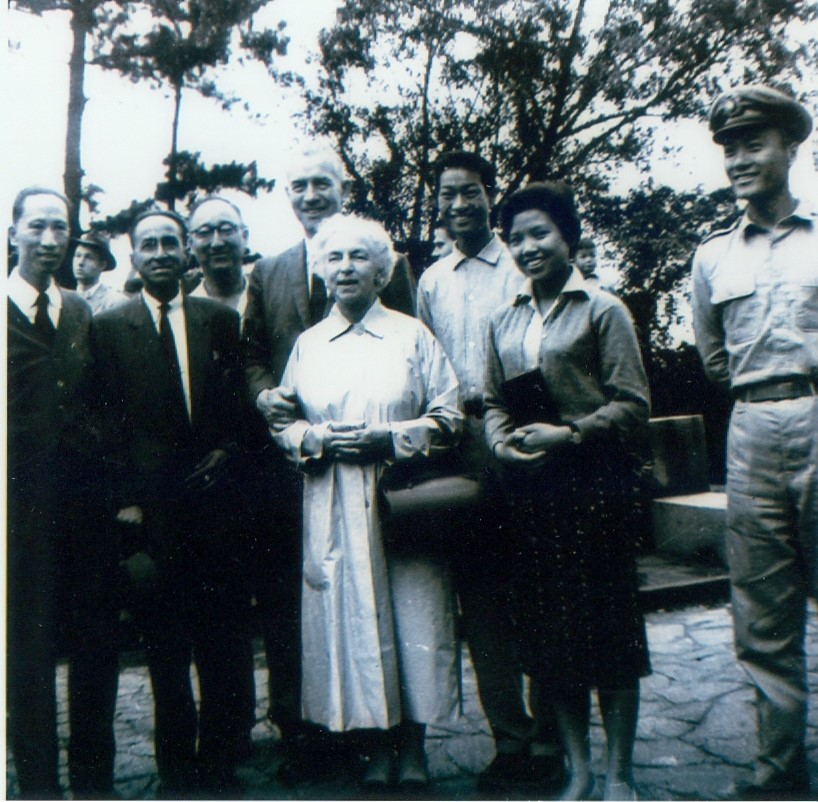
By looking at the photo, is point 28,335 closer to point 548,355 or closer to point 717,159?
point 548,355

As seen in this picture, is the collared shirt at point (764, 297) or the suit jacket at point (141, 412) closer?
the collared shirt at point (764, 297)

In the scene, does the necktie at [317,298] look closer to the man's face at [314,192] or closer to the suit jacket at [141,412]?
the man's face at [314,192]

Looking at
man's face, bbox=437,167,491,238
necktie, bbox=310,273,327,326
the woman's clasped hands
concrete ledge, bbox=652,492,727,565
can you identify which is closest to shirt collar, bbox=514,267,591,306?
the woman's clasped hands

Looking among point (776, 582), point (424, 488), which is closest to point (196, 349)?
point (424, 488)

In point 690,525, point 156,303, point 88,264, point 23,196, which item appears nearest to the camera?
point 23,196

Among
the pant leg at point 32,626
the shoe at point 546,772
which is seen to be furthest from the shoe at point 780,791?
the pant leg at point 32,626

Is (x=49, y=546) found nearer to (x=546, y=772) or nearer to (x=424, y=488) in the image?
(x=424, y=488)

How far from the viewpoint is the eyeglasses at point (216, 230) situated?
11.6ft

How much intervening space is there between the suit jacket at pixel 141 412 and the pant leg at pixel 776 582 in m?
1.79

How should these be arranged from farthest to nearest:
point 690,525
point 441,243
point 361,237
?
point 690,525 → point 441,243 → point 361,237

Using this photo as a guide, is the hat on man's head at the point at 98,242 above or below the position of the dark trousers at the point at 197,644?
above

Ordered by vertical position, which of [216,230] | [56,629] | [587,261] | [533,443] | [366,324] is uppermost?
[216,230]

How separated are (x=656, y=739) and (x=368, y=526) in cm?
145

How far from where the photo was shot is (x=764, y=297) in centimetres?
258
